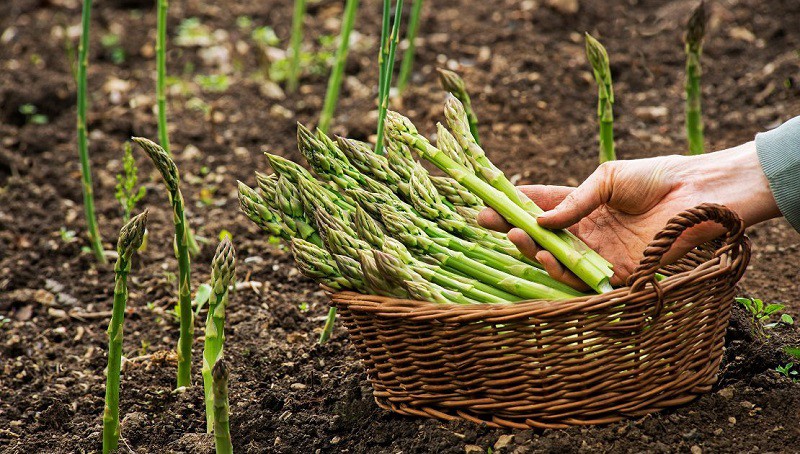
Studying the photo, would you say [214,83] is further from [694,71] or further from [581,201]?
[581,201]

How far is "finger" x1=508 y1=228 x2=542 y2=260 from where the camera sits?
9.71 ft

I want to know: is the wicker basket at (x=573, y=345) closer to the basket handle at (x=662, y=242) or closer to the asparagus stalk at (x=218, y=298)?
the basket handle at (x=662, y=242)

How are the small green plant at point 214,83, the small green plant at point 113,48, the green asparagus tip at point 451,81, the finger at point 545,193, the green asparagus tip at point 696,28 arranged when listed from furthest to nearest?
1. the small green plant at point 113,48
2. the small green plant at point 214,83
3. the green asparagus tip at point 696,28
4. the green asparagus tip at point 451,81
5. the finger at point 545,193

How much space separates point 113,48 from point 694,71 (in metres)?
4.50

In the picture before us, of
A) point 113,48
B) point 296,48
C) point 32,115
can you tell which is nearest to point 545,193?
point 296,48

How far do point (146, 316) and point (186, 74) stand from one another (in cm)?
288

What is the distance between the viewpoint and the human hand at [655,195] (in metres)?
2.92

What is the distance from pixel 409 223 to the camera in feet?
9.93

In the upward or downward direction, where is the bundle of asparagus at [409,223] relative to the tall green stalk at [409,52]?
upward

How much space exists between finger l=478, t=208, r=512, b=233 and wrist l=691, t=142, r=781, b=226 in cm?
63

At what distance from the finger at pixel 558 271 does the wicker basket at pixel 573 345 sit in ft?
0.91

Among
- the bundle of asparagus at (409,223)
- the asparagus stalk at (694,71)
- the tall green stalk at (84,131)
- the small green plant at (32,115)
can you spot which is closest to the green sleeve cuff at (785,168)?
the bundle of asparagus at (409,223)

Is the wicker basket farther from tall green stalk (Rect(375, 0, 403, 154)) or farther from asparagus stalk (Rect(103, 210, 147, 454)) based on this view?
tall green stalk (Rect(375, 0, 403, 154))

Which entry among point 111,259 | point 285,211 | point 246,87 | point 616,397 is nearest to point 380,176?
point 285,211
